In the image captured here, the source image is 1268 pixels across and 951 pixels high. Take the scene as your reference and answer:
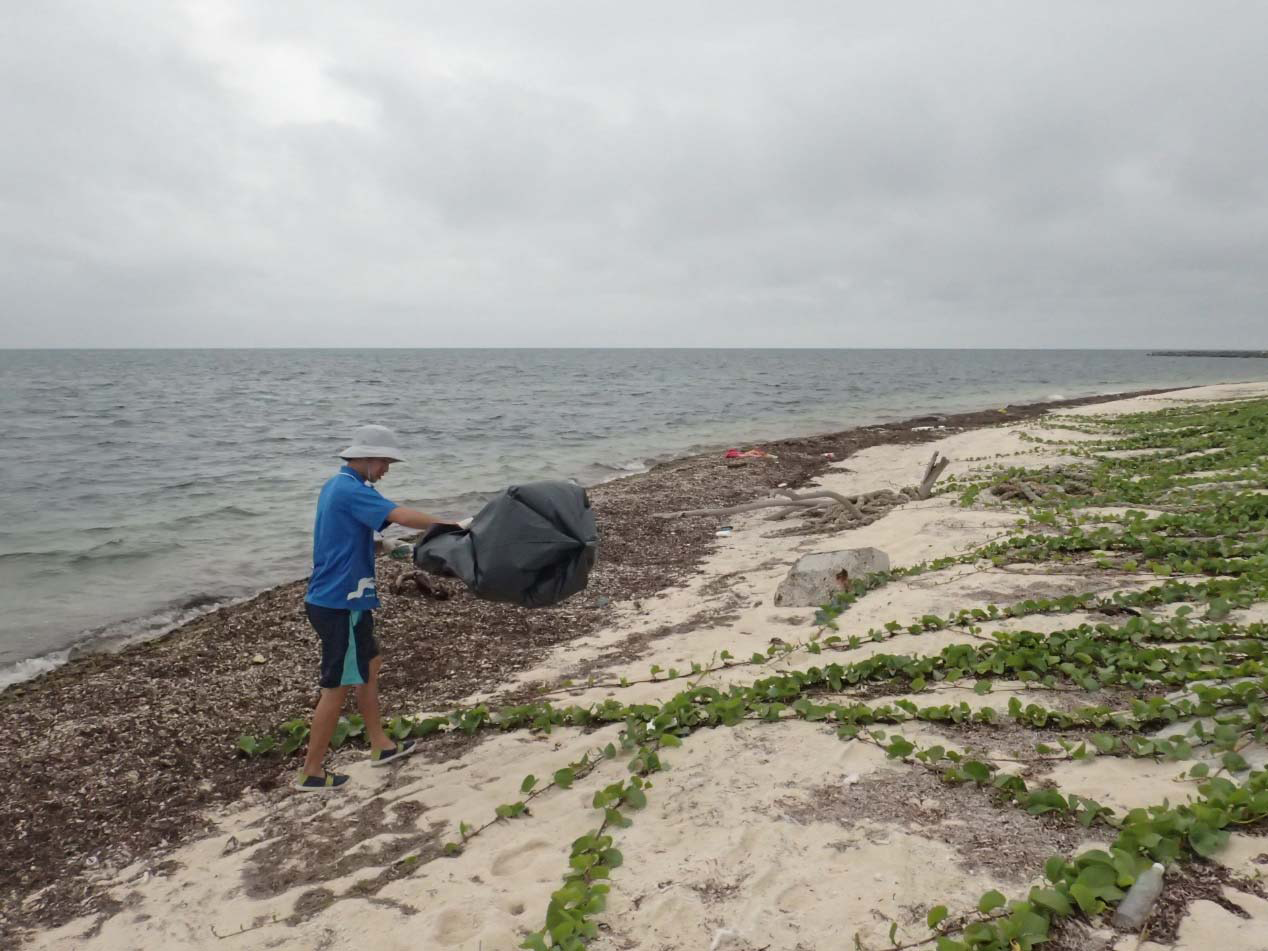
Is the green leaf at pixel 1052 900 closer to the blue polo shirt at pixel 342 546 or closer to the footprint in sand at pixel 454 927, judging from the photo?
the footprint in sand at pixel 454 927

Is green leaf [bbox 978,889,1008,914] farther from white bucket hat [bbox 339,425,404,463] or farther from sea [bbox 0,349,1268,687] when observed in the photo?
sea [bbox 0,349,1268,687]

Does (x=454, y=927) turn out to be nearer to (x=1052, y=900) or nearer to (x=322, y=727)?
(x=322, y=727)

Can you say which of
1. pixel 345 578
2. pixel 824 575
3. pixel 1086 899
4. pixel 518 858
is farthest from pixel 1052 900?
pixel 824 575

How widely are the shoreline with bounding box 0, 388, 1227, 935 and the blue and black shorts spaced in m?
0.96

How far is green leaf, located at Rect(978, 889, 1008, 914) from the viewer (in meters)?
2.71

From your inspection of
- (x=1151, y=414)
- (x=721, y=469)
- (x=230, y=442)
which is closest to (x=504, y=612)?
(x=721, y=469)

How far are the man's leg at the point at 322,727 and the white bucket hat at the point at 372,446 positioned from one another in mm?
1441

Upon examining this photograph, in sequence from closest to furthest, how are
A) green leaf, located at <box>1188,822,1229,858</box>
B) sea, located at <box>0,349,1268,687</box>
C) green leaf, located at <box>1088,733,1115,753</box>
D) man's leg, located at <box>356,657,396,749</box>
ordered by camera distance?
1. green leaf, located at <box>1188,822,1229,858</box>
2. green leaf, located at <box>1088,733,1115,753</box>
3. man's leg, located at <box>356,657,396,749</box>
4. sea, located at <box>0,349,1268,687</box>

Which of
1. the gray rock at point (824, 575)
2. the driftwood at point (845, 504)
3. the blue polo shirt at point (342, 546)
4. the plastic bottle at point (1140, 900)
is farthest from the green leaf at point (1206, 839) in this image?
the driftwood at point (845, 504)

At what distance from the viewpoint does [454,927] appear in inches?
127

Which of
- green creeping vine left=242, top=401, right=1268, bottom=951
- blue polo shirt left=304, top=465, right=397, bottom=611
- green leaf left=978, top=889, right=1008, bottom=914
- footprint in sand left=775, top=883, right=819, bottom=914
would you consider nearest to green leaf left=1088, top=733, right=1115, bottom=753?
green creeping vine left=242, top=401, right=1268, bottom=951

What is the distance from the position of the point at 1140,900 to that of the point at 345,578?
158 inches

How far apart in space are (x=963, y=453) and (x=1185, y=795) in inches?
653

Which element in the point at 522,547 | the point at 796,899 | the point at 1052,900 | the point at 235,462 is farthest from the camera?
the point at 235,462
